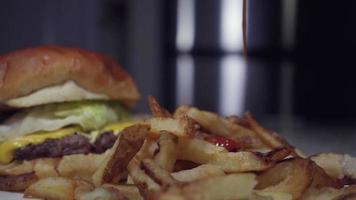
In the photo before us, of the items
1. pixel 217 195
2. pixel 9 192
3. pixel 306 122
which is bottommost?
pixel 306 122

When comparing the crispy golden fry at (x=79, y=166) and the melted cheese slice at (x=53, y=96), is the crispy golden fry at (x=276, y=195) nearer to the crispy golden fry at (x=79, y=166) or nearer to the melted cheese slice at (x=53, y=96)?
the crispy golden fry at (x=79, y=166)

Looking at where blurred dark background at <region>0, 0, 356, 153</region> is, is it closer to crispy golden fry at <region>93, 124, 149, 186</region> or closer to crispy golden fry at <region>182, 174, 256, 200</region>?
crispy golden fry at <region>93, 124, 149, 186</region>

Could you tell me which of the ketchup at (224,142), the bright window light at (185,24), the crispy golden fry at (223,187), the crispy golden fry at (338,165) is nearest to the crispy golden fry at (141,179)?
the crispy golden fry at (223,187)

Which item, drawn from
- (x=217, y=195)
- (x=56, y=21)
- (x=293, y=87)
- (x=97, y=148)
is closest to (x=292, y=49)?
(x=293, y=87)

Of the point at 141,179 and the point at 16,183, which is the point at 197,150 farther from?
the point at 16,183

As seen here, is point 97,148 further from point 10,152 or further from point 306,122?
point 306,122

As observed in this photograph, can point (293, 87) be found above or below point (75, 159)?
below

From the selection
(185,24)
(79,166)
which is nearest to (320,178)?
(79,166)

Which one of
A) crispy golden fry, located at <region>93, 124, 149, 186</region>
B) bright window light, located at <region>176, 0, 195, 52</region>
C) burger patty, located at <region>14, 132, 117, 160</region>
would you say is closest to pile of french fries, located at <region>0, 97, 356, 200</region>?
crispy golden fry, located at <region>93, 124, 149, 186</region>
